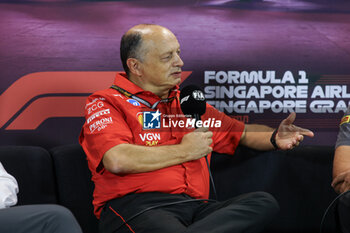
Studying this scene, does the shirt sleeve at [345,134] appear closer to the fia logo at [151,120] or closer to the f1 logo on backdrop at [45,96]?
the fia logo at [151,120]

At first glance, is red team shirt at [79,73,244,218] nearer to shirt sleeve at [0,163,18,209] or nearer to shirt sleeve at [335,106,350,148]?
shirt sleeve at [0,163,18,209]

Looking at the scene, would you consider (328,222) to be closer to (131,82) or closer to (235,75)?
(235,75)

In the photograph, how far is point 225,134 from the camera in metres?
2.26

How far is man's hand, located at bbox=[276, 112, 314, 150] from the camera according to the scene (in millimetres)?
2084

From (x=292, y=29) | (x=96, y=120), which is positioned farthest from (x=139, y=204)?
(x=292, y=29)

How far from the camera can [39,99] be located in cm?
239

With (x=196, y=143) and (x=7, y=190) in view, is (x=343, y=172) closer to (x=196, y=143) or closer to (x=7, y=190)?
(x=196, y=143)

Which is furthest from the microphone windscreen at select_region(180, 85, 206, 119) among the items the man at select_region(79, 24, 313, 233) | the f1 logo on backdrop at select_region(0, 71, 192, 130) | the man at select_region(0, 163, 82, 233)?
the man at select_region(0, 163, 82, 233)

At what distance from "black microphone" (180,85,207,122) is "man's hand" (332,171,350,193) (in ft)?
2.15

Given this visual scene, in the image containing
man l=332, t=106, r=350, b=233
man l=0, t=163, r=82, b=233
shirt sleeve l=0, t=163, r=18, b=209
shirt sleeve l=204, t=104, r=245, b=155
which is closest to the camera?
man l=0, t=163, r=82, b=233

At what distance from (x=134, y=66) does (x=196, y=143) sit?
1.59 ft

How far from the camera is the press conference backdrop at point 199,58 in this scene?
238 centimetres

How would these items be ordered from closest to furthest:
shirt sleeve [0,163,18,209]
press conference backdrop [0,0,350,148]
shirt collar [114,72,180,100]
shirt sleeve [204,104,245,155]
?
shirt sleeve [0,163,18,209] → shirt collar [114,72,180,100] → shirt sleeve [204,104,245,155] → press conference backdrop [0,0,350,148]

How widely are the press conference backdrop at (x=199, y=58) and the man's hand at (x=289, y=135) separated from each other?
29cm
